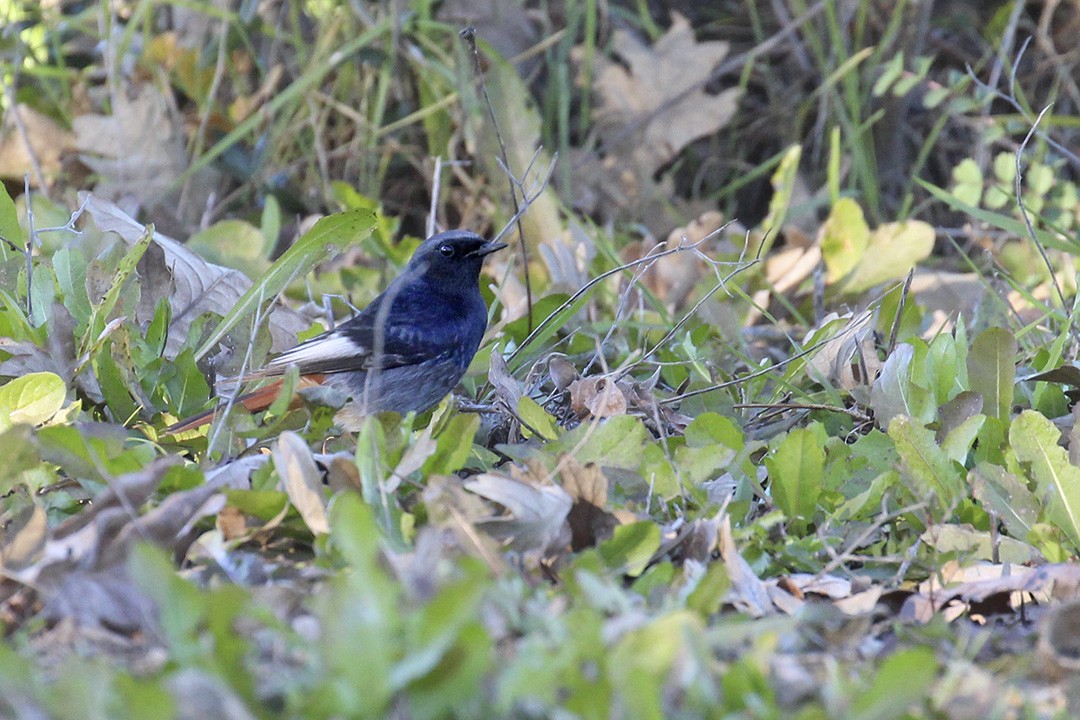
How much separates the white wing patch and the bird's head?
45 cm

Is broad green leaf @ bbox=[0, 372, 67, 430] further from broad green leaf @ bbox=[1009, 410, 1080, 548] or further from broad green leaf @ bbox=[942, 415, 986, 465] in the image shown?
broad green leaf @ bbox=[1009, 410, 1080, 548]

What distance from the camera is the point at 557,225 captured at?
5.15 meters

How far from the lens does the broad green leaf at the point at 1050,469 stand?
104 inches

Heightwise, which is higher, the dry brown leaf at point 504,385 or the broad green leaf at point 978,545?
the dry brown leaf at point 504,385

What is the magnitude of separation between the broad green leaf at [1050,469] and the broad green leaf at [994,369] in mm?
334

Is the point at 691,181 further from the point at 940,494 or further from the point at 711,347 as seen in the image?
the point at 940,494

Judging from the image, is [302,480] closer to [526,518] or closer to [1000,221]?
[526,518]

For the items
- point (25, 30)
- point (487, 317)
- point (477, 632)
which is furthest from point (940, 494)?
point (25, 30)

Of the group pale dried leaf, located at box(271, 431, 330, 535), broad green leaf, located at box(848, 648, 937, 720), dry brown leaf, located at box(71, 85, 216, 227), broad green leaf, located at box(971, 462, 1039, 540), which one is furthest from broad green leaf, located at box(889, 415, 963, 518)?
dry brown leaf, located at box(71, 85, 216, 227)

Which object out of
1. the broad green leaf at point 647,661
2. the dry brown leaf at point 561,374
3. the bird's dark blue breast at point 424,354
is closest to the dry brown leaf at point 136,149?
the bird's dark blue breast at point 424,354

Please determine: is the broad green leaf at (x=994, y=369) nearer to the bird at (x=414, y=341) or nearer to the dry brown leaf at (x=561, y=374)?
the dry brown leaf at (x=561, y=374)

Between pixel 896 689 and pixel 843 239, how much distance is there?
3.56 m

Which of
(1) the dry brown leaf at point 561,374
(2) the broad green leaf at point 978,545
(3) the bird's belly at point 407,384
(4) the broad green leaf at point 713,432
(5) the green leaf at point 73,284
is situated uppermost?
(5) the green leaf at point 73,284

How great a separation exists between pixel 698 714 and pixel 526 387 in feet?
6.06
